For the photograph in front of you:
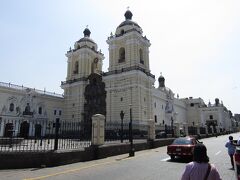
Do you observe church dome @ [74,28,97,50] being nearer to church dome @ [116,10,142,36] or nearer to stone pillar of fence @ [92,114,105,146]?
church dome @ [116,10,142,36]

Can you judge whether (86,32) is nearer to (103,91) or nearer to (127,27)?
(127,27)

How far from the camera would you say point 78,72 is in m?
50.9

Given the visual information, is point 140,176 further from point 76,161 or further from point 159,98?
point 159,98

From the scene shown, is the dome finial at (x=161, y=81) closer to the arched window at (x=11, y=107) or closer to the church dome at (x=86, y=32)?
the church dome at (x=86, y=32)

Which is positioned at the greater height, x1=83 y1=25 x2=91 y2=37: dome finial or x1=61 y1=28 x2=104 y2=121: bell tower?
x1=83 y1=25 x2=91 y2=37: dome finial

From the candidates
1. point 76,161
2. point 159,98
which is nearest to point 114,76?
point 159,98

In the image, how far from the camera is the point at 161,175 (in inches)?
366

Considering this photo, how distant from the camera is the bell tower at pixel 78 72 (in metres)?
48.6

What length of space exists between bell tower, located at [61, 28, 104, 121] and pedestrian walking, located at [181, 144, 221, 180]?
4417 cm

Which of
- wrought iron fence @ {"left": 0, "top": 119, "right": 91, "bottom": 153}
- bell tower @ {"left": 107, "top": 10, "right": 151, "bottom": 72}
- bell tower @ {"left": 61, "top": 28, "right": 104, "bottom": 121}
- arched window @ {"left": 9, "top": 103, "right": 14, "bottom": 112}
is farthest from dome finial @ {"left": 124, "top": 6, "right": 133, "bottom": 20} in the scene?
wrought iron fence @ {"left": 0, "top": 119, "right": 91, "bottom": 153}

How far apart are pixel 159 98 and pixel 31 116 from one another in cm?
3121

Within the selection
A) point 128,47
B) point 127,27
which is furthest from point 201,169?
point 127,27

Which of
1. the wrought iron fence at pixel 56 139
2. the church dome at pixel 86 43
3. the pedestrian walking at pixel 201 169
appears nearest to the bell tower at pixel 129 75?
the church dome at pixel 86 43

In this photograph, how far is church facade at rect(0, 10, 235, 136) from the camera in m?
39.7
